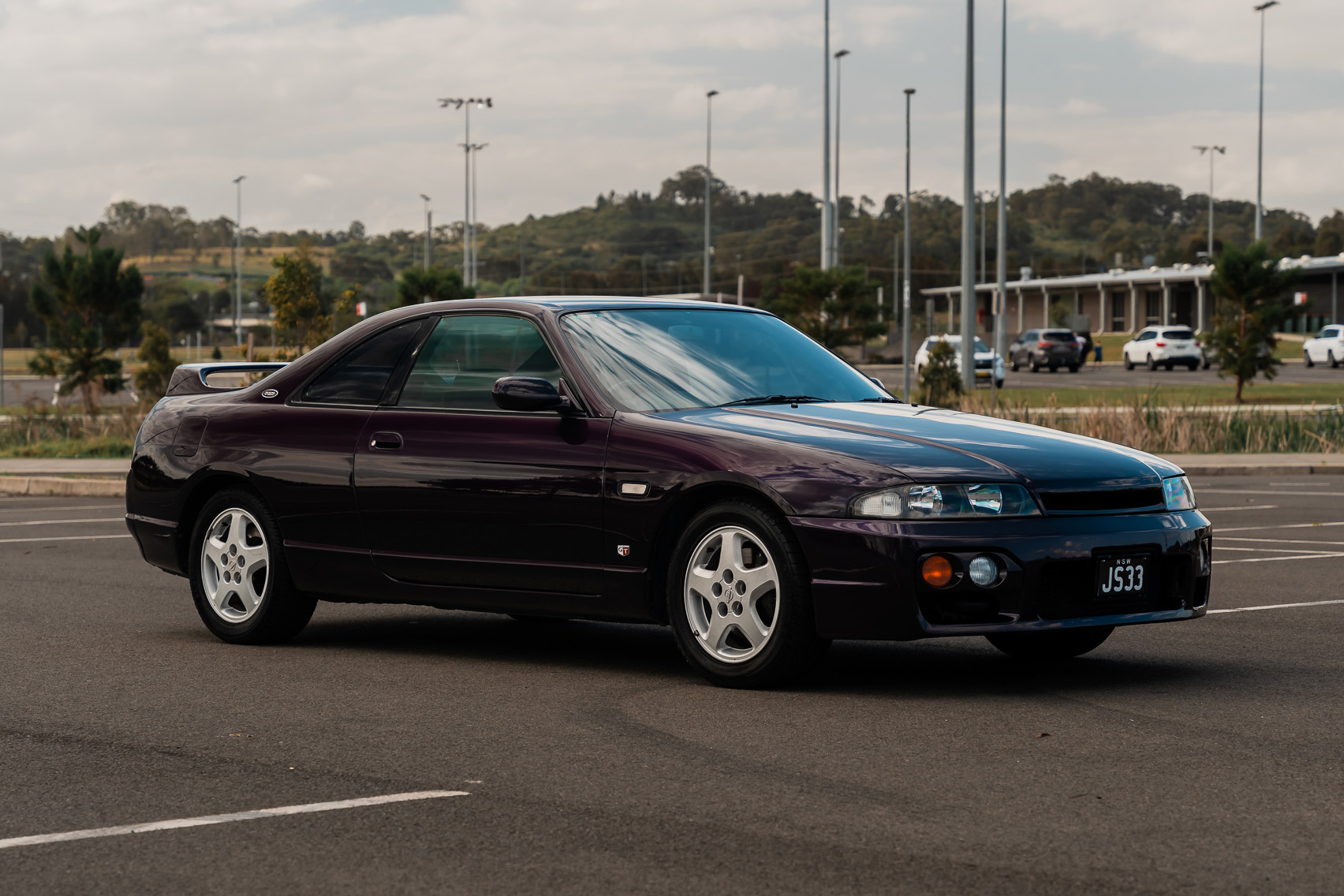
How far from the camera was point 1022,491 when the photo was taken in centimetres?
646

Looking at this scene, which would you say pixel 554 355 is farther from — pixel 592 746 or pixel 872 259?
pixel 872 259

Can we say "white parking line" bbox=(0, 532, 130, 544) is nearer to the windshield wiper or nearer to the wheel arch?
the windshield wiper

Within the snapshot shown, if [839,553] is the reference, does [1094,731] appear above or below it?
below

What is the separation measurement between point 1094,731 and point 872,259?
16597 cm

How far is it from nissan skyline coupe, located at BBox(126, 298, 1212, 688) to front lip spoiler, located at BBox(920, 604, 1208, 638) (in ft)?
0.04

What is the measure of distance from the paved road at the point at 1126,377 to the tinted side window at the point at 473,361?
36.4 m

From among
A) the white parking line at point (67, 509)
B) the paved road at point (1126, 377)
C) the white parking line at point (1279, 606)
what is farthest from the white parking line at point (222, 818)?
the paved road at point (1126, 377)

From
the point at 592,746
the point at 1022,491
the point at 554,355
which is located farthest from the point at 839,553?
the point at 554,355

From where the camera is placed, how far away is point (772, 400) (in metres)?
7.45

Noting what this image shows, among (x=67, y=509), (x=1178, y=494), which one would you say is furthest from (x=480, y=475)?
(x=67, y=509)

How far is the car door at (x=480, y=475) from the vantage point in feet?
23.5

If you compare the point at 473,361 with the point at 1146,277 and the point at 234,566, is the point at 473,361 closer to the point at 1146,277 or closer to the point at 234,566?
the point at 234,566

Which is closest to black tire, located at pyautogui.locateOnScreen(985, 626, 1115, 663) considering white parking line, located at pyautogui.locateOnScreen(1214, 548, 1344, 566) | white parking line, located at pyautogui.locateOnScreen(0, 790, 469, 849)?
white parking line, located at pyautogui.locateOnScreen(0, 790, 469, 849)

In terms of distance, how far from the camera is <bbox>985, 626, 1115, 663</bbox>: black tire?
7.47 m
